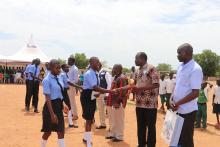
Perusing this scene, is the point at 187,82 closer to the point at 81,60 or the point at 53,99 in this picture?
the point at 53,99

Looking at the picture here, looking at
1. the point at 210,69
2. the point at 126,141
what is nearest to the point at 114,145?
the point at 126,141

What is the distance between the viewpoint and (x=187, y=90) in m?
5.76

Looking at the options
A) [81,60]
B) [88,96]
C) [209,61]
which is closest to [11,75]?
[88,96]

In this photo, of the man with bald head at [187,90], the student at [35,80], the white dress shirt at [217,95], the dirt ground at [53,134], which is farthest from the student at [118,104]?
the student at [35,80]

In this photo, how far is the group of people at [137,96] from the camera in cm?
577

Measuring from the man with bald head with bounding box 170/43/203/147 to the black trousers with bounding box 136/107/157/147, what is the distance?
1.69 meters

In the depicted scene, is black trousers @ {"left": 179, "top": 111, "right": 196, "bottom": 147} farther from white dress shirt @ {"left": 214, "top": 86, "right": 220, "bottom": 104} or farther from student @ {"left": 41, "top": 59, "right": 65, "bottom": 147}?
white dress shirt @ {"left": 214, "top": 86, "right": 220, "bottom": 104}

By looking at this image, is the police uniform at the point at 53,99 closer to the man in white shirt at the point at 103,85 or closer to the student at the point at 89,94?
the student at the point at 89,94

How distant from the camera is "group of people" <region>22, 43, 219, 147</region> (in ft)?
18.9

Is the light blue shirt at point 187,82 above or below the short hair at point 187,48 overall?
below

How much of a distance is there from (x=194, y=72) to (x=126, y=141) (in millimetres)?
4468

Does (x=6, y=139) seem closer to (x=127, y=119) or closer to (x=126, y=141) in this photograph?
(x=126, y=141)

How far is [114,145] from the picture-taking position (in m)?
9.15

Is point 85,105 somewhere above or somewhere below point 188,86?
below
